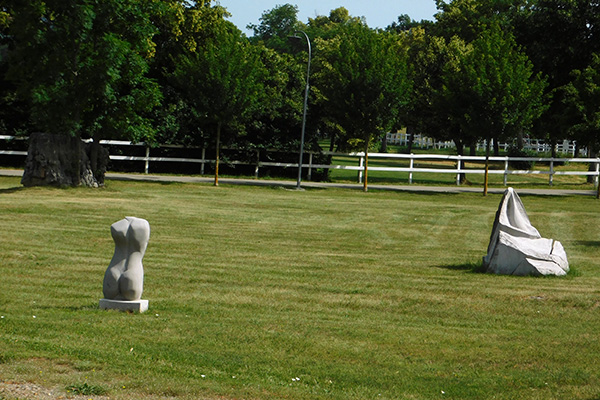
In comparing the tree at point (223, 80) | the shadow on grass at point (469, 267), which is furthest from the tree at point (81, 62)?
the shadow on grass at point (469, 267)

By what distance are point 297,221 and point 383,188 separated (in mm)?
15283

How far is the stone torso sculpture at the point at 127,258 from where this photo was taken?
30.7 ft

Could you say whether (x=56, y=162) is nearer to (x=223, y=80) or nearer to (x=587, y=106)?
(x=223, y=80)

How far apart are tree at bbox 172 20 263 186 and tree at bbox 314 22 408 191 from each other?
12.5ft

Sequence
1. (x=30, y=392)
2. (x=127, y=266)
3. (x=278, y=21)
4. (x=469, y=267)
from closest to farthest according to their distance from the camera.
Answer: (x=30, y=392) → (x=127, y=266) → (x=469, y=267) → (x=278, y=21)

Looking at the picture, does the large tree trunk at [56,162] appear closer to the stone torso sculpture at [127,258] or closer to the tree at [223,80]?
the tree at [223,80]

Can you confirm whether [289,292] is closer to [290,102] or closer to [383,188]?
[383,188]

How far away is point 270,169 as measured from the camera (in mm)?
42688

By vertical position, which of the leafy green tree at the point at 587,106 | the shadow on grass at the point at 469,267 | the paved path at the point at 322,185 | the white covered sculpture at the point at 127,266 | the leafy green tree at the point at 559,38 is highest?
the leafy green tree at the point at 559,38

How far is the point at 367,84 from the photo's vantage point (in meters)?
36.1

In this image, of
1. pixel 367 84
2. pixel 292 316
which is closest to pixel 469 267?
pixel 292 316

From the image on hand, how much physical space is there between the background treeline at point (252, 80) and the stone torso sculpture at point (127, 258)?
63.6 ft

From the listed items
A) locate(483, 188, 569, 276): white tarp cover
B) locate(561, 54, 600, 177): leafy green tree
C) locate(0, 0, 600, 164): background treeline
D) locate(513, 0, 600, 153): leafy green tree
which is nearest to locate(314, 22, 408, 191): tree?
locate(0, 0, 600, 164): background treeline

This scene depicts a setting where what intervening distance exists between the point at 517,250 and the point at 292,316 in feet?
18.7
